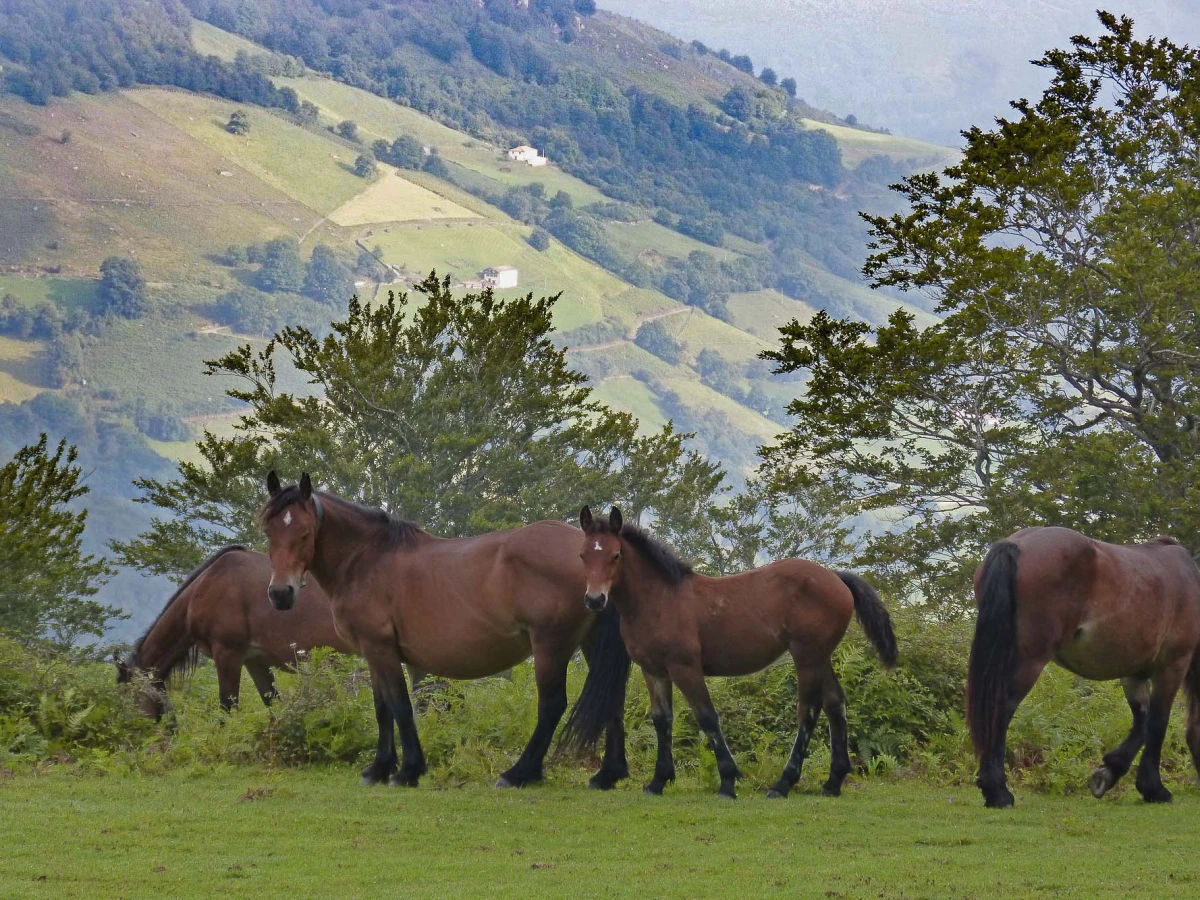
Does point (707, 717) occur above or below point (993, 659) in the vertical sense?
below

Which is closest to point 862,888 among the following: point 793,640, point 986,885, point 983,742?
point 986,885

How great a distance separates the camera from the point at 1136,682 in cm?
1088

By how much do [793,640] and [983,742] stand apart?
1.59 m

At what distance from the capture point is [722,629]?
35.6 feet

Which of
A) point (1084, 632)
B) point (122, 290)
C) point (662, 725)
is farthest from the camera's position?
point (122, 290)

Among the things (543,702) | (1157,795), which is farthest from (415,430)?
(1157,795)

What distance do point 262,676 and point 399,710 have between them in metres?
3.91

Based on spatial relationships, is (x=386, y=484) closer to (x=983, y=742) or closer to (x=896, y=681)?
(x=896, y=681)

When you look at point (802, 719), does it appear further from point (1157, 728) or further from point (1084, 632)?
point (1157, 728)

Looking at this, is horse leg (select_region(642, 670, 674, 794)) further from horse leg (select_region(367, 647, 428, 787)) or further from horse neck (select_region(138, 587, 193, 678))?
horse neck (select_region(138, 587, 193, 678))

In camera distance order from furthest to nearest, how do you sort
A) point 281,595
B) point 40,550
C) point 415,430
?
point 415,430, point 40,550, point 281,595

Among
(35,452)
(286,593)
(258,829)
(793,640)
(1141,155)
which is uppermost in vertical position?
(1141,155)

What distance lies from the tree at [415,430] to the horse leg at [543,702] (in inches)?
1185

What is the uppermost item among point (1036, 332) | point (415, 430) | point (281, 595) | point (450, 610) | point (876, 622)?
point (1036, 332)
